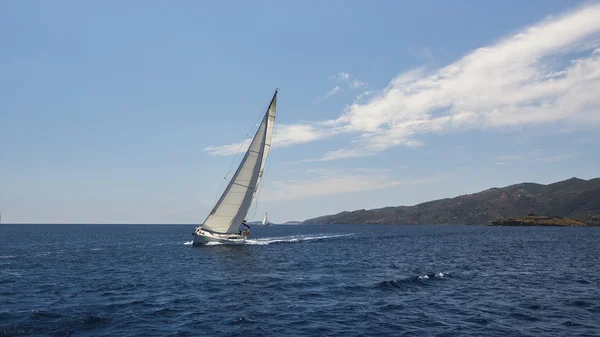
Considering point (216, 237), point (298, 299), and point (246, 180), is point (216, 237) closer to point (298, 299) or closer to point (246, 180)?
point (246, 180)

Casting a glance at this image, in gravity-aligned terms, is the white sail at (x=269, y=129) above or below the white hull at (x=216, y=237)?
above

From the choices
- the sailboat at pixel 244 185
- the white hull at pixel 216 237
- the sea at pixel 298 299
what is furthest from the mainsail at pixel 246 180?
the sea at pixel 298 299

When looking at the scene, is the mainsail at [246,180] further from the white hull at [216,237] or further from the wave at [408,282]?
the wave at [408,282]

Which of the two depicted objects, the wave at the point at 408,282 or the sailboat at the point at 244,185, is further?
the sailboat at the point at 244,185

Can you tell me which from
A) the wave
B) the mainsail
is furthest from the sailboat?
the wave

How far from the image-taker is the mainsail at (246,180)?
68750 mm

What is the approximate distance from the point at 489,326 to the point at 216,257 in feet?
134

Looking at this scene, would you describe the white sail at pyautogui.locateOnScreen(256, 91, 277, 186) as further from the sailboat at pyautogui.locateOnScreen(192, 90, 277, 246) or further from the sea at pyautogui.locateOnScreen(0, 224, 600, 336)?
the sea at pyautogui.locateOnScreen(0, 224, 600, 336)

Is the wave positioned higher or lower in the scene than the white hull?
lower

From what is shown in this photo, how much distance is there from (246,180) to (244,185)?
0.96 metres

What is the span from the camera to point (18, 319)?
74.2ft

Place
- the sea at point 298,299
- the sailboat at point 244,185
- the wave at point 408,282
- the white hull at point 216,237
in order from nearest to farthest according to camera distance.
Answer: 1. the sea at point 298,299
2. the wave at point 408,282
3. the sailboat at point 244,185
4. the white hull at point 216,237

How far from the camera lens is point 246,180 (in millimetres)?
68938

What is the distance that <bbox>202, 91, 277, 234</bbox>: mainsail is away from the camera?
6875cm
